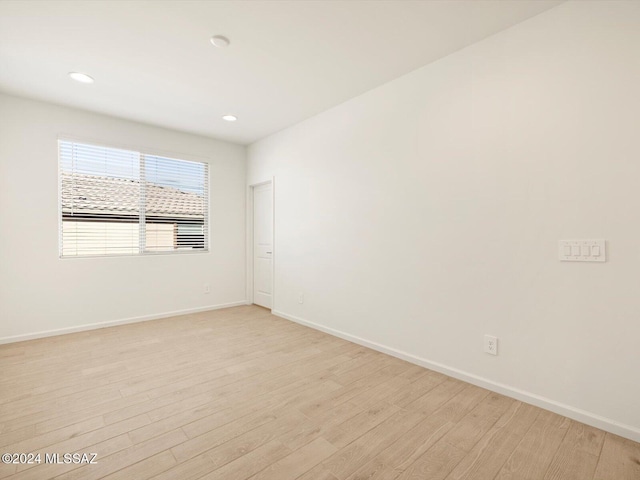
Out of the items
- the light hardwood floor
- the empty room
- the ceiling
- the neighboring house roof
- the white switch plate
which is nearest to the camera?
the light hardwood floor

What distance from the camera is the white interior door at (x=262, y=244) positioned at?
16.1 ft

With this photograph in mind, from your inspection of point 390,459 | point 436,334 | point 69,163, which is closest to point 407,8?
point 436,334

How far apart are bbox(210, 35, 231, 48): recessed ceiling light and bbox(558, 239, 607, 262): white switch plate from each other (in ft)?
9.42

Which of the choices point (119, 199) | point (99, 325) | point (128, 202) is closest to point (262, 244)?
point (128, 202)

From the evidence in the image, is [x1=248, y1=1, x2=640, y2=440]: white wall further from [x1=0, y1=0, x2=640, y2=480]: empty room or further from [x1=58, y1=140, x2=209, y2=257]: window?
[x1=58, y1=140, x2=209, y2=257]: window

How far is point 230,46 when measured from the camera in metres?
2.46

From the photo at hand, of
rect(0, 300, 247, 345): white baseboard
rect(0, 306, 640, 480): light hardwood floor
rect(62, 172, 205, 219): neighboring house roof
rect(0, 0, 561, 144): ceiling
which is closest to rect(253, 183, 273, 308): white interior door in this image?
rect(0, 300, 247, 345): white baseboard

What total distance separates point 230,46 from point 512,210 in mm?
2573

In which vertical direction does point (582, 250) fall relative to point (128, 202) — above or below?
below

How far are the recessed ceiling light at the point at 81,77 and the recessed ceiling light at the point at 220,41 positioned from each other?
1.51 m

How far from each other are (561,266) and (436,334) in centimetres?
109

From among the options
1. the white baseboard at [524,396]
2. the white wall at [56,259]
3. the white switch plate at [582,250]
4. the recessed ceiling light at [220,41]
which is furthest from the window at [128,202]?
the white switch plate at [582,250]

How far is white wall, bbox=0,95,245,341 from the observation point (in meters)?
3.34

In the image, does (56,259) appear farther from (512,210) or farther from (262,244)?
(512,210)
